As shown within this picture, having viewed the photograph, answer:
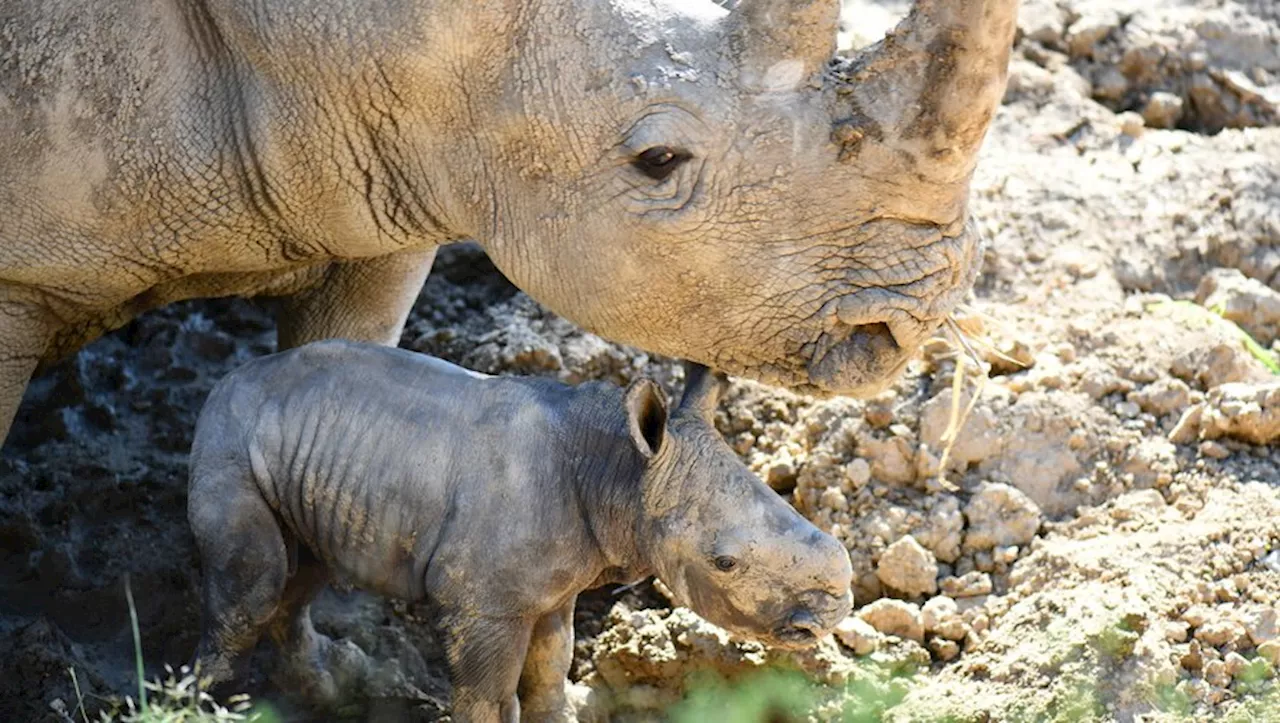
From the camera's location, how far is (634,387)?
4.88 meters

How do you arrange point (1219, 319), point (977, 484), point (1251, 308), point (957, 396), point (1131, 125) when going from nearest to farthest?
point (957, 396) → point (977, 484) → point (1219, 319) → point (1251, 308) → point (1131, 125)

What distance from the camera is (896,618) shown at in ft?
18.8

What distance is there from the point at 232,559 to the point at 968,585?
1.96 metres

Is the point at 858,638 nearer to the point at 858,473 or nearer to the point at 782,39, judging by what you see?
the point at 858,473

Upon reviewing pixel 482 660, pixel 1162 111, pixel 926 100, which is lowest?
pixel 1162 111

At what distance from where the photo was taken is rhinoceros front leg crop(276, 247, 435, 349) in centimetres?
597

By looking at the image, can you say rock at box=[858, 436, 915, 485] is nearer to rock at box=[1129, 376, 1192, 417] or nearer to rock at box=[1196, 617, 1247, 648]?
rock at box=[1129, 376, 1192, 417]

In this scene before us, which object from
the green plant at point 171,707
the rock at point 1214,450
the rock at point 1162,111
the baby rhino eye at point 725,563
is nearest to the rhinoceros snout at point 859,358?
the baby rhino eye at point 725,563

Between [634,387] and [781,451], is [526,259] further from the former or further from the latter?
[781,451]

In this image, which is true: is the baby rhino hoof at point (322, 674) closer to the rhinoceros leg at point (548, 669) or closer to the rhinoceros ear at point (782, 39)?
the rhinoceros leg at point (548, 669)

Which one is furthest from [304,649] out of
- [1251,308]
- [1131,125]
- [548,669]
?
[1131,125]

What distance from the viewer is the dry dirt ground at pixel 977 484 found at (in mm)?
5477

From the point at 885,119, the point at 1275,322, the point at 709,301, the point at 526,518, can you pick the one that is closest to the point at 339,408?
the point at 526,518

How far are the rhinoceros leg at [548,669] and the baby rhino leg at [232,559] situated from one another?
63 centimetres
